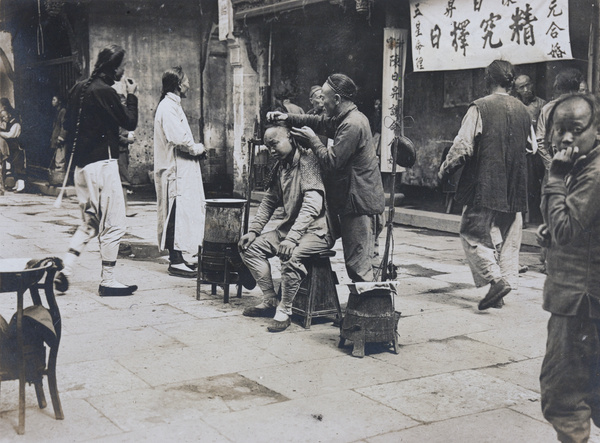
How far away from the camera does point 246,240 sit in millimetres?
6078

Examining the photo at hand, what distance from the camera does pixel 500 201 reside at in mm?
6359

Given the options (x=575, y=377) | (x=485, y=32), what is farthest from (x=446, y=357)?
(x=485, y=32)

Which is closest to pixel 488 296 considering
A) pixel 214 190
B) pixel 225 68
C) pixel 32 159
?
pixel 214 190

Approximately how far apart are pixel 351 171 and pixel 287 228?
0.80 metres

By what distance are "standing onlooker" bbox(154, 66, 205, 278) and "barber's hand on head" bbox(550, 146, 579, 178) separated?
499 centimetres

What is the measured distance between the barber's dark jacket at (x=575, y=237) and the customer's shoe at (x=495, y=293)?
10.1 ft

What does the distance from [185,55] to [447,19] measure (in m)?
7.89

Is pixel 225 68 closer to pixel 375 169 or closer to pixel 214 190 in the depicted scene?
pixel 214 190

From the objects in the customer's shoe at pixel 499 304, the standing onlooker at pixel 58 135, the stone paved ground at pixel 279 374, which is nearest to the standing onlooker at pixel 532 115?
the stone paved ground at pixel 279 374

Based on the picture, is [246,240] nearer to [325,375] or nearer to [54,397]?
[325,375]

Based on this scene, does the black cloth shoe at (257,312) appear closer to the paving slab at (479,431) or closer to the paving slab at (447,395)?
the paving slab at (447,395)

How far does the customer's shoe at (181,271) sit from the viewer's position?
7633 millimetres

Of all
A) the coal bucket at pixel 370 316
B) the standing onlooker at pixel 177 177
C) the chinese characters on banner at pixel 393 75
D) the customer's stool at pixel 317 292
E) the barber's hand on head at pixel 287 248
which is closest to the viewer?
the coal bucket at pixel 370 316

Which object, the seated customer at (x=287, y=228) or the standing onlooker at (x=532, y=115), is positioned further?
the standing onlooker at (x=532, y=115)
